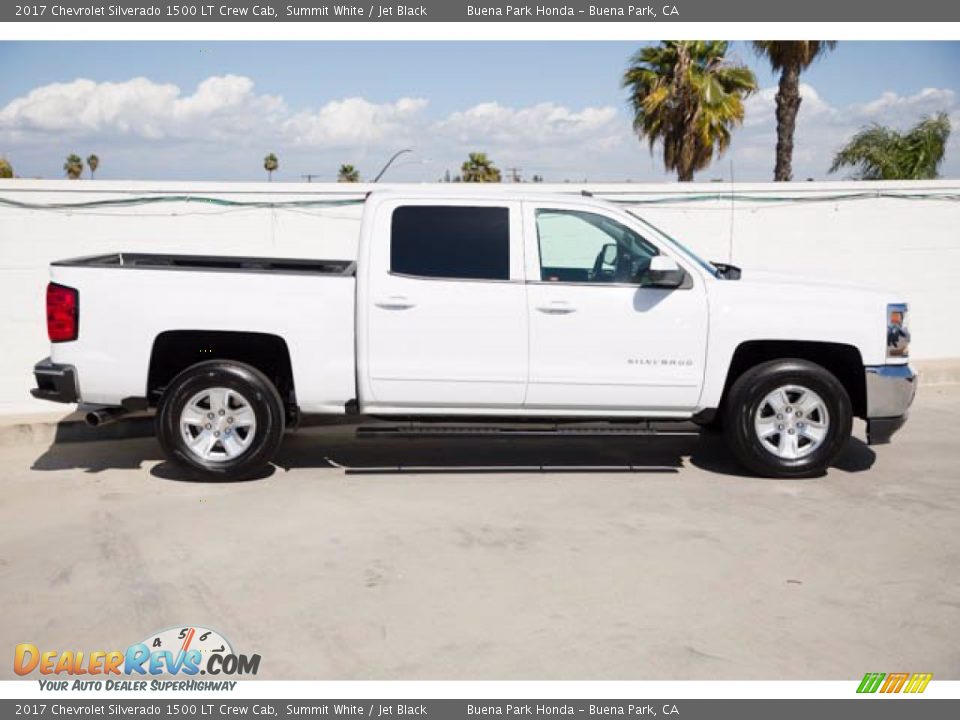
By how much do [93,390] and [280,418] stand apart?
126cm

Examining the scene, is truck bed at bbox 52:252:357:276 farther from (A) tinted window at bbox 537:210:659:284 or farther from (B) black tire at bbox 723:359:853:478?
(B) black tire at bbox 723:359:853:478

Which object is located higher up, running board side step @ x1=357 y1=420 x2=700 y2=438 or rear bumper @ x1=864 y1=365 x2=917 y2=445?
rear bumper @ x1=864 y1=365 x2=917 y2=445

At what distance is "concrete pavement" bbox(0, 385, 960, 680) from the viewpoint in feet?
13.3

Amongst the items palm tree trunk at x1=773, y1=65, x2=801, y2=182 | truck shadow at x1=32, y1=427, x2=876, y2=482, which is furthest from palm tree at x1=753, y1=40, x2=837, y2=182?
truck shadow at x1=32, y1=427, x2=876, y2=482

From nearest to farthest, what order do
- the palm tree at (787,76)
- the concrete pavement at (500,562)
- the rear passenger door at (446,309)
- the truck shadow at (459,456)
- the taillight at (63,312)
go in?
the concrete pavement at (500,562) < the taillight at (63,312) < the rear passenger door at (446,309) < the truck shadow at (459,456) < the palm tree at (787,76)

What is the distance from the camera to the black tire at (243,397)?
642 centimetres

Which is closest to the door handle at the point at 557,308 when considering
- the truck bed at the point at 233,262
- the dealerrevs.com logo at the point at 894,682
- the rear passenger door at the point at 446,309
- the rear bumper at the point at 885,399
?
the rear passenger door at the point at 446,309

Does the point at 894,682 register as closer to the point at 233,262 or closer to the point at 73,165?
the point at 233,262

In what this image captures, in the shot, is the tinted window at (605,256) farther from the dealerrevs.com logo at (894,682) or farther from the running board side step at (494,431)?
the dealerrevs.com logo at (894,682)

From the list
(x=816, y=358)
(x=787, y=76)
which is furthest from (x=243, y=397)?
(x=787, y=76)

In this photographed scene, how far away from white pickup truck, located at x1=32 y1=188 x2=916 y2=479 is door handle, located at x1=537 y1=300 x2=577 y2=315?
0.01 meters

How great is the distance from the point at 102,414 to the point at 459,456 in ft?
8.51

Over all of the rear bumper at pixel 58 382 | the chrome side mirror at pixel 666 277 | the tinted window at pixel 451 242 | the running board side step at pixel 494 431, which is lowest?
the running board side step at pixel 494 431

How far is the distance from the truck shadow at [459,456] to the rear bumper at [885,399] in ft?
1.62
